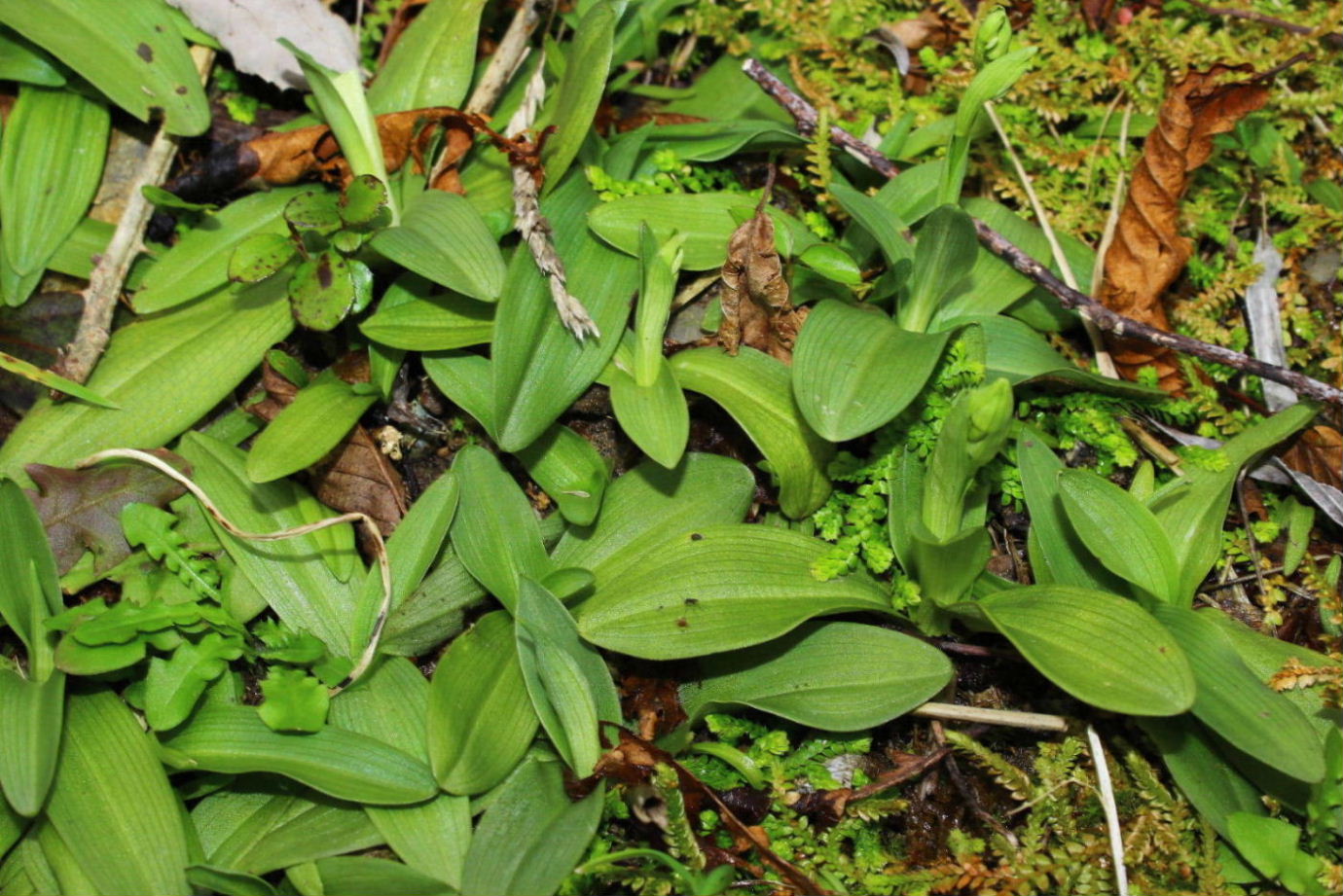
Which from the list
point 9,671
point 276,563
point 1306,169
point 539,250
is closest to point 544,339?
point 539,250

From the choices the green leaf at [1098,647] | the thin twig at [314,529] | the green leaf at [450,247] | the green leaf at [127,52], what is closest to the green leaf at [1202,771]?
the green leaf at [1098,647]

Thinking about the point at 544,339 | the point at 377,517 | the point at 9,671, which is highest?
the point at 544,339

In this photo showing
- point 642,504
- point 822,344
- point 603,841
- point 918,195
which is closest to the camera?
point 603,841

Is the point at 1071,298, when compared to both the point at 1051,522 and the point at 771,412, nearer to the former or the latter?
the point at 1051,522

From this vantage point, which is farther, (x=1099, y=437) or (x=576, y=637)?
(x=1099, y=437)

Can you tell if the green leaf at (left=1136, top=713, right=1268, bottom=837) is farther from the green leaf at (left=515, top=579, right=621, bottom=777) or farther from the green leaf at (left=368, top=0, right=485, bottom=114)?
the green leaf at (left=368, top=0, right=485, bottom=114)

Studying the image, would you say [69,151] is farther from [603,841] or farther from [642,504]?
[603,841]
